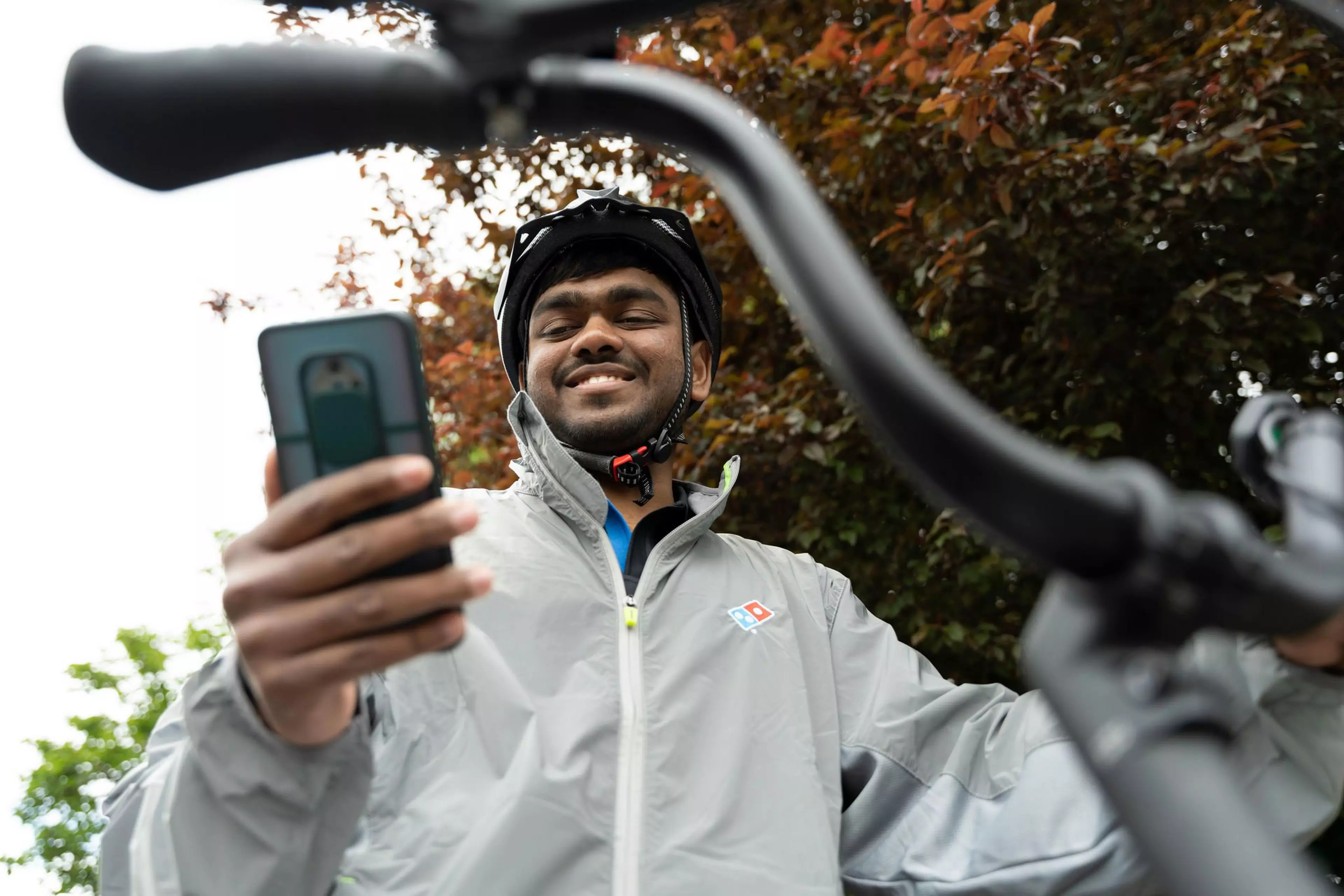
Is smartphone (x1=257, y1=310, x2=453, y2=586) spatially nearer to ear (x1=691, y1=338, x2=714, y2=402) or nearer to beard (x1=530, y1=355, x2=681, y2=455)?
beard (x1=530, y1=355, x2=681, y2=455)

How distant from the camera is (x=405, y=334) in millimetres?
1106

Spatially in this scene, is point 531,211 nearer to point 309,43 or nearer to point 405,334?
point 405,334

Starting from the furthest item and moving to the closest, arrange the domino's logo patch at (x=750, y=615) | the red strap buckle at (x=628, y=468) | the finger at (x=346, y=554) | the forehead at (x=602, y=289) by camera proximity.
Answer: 1. the forehead at (x=602, y=289)
2. the red strap buckle at (x=628, y=468)
3. the domino's logo patch at (x=750, y=615)
4. the finger at (x=346, y=554)

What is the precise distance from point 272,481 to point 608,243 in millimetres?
1642

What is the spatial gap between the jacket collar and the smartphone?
46.0 inches

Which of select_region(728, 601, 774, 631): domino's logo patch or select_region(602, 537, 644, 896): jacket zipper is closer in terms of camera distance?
select_region(602, 537, 644, 896): jacket zipper

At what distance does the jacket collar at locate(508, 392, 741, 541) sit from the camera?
230cm

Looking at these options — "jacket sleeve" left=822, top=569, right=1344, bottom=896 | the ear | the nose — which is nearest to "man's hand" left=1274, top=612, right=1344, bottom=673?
"jacket sleeve" left=822, top=569, right=1344, bottom=896

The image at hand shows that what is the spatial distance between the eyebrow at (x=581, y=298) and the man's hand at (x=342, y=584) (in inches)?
66.4

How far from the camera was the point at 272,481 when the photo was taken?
118 centimetres

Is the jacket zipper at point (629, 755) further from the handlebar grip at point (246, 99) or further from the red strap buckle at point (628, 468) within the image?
the handlebar grip at point (246, 99)

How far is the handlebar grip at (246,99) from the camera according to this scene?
0.64 metres

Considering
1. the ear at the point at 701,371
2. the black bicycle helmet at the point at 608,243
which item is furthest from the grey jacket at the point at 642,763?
the ear at the point at 701,371

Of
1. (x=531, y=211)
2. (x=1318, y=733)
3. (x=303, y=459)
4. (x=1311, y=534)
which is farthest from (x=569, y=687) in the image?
(x=531, y=211)
